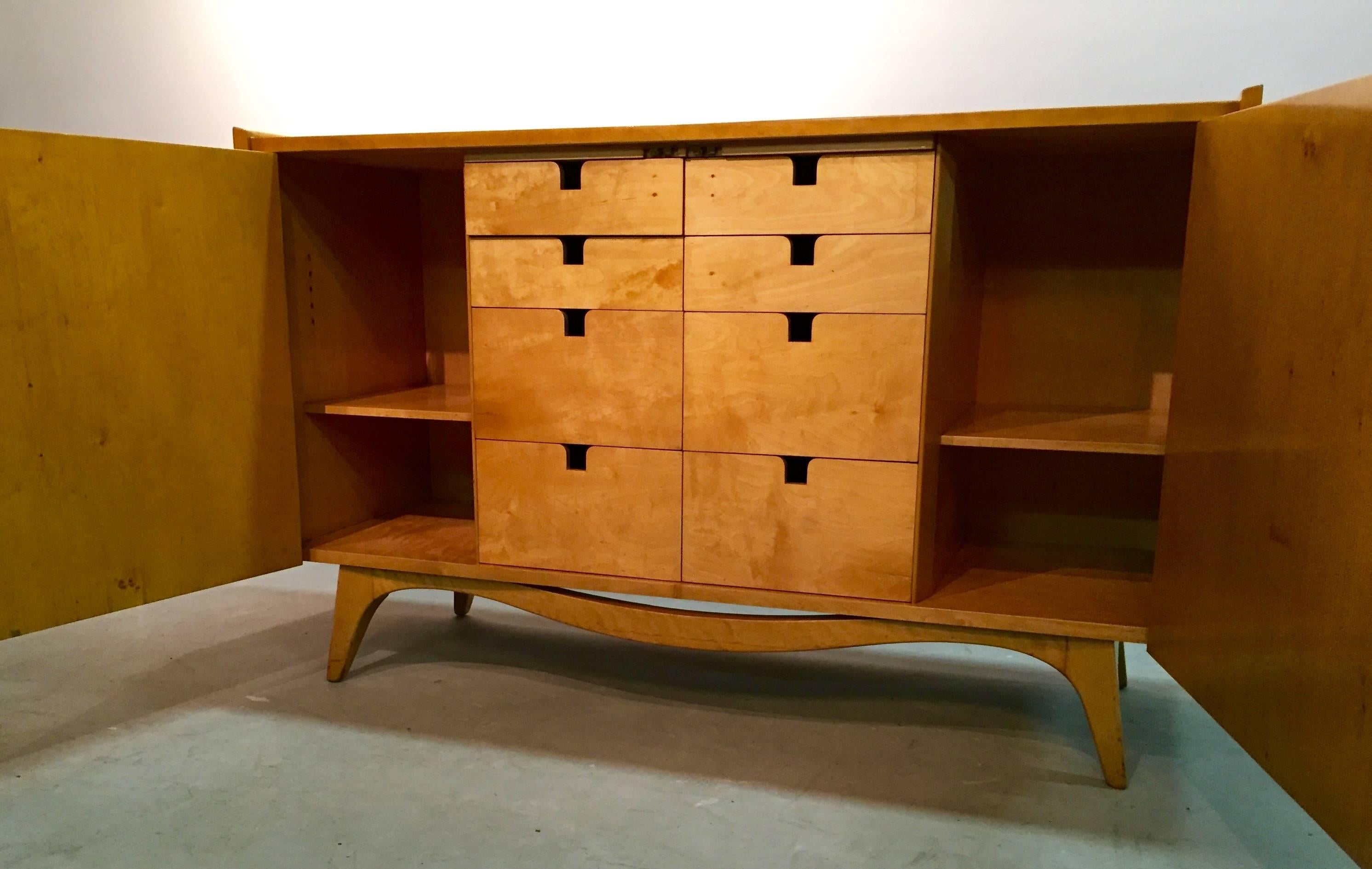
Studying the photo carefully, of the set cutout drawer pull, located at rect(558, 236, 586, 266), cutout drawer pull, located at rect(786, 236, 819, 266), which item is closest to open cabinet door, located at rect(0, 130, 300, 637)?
cutout drawer pull, located at rect(558, 236, 586, 266)

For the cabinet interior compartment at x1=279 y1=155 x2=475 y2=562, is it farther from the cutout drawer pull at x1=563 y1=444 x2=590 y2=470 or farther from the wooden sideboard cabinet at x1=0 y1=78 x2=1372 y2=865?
the cutout drawer pull at x1=563 y1=444 x2=590 y2=470

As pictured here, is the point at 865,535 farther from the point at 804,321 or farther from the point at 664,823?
the point at 664,823

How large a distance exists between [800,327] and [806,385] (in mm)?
99

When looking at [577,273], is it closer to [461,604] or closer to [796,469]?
[796,469]

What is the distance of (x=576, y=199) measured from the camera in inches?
56.0

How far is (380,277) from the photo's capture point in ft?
6.07

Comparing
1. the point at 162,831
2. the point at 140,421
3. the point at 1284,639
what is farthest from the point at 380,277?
the point at 1284,639

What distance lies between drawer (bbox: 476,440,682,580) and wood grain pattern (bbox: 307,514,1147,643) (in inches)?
0.9

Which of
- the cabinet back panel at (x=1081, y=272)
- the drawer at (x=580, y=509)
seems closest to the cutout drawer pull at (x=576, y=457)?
the drawer at (x=580, y=509)

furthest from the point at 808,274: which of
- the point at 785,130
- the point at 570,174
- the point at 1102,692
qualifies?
the point at 1102,692

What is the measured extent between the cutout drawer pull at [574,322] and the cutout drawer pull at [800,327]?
1.03ft

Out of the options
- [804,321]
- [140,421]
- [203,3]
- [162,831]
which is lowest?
[162,831]

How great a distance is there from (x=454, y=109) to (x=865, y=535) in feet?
5.52

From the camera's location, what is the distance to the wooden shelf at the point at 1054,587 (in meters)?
1.36
